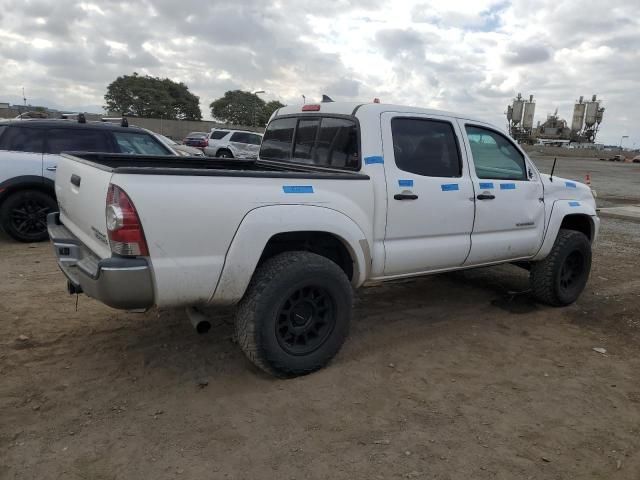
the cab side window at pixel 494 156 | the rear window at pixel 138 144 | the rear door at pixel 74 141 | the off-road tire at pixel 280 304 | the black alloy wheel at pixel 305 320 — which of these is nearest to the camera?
the off-road tire at pixel 280 304

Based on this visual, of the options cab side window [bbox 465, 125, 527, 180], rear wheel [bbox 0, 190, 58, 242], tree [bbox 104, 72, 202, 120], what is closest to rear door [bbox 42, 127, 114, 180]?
rear wheel [bbox 0, 190, 58, 242]

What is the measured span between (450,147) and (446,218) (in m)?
0.63

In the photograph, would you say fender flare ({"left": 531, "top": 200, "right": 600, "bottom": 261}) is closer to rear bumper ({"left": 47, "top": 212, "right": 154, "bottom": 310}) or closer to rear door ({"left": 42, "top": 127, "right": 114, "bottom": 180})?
rear bumper ({"left": 47, "top": 212, "right": 154, "bottom": 310})

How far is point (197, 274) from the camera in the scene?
2.92 meters

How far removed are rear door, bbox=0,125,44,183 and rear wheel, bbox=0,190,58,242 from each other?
0.29 metres

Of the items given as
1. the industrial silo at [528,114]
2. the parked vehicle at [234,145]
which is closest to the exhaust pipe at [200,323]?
the parked vehicle at [234,145]

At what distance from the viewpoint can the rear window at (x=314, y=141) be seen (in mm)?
3857

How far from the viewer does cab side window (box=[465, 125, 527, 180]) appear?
4418mm

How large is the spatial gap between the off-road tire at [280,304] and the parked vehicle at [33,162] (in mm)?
5065

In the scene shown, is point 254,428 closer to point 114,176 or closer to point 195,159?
point 114,176

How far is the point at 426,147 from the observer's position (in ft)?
13.4

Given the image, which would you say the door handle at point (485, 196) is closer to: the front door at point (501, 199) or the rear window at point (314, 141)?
the front door at point (501, 199)

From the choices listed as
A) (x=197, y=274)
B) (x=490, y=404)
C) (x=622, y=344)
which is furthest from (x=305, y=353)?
(x=622, y=344)

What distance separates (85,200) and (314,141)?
1862mm
